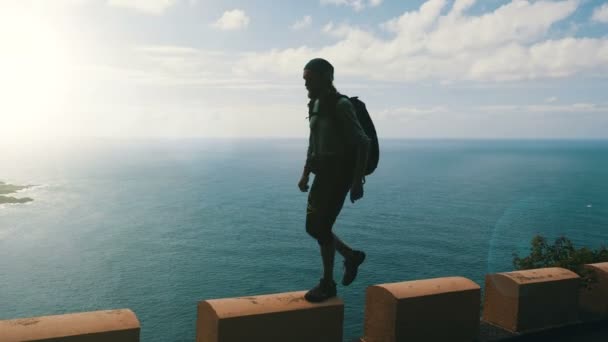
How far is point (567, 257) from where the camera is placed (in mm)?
11492

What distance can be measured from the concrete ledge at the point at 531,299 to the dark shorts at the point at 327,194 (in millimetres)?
2048

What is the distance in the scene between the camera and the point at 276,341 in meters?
4.07

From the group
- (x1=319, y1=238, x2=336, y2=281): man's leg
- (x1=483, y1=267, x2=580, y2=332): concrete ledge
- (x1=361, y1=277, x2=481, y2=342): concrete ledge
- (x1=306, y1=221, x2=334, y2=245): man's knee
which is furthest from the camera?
(x1=483, y1=267, x2=580, y2=332): concrete ledge

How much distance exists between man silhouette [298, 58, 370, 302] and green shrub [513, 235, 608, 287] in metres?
3.61

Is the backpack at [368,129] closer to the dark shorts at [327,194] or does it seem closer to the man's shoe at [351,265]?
the dark shorts at [327,194]

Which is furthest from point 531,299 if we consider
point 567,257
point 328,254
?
point 567,257

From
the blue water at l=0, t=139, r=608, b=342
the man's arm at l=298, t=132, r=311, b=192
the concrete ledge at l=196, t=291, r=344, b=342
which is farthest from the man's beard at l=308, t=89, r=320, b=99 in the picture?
the blue water at l=0, t=139, r=608, b=342

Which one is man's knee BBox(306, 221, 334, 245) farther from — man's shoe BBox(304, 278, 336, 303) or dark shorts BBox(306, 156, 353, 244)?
man's shoe BBox(304, 278, 336, 303)

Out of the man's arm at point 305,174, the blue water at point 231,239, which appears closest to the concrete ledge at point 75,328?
the man's arm at point 305,174

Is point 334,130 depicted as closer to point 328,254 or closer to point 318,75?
point 318,75

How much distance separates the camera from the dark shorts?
4.68 metres

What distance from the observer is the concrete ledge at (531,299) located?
5.44 m

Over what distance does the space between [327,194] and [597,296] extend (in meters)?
3.88

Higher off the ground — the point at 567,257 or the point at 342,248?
the point at 342,248
